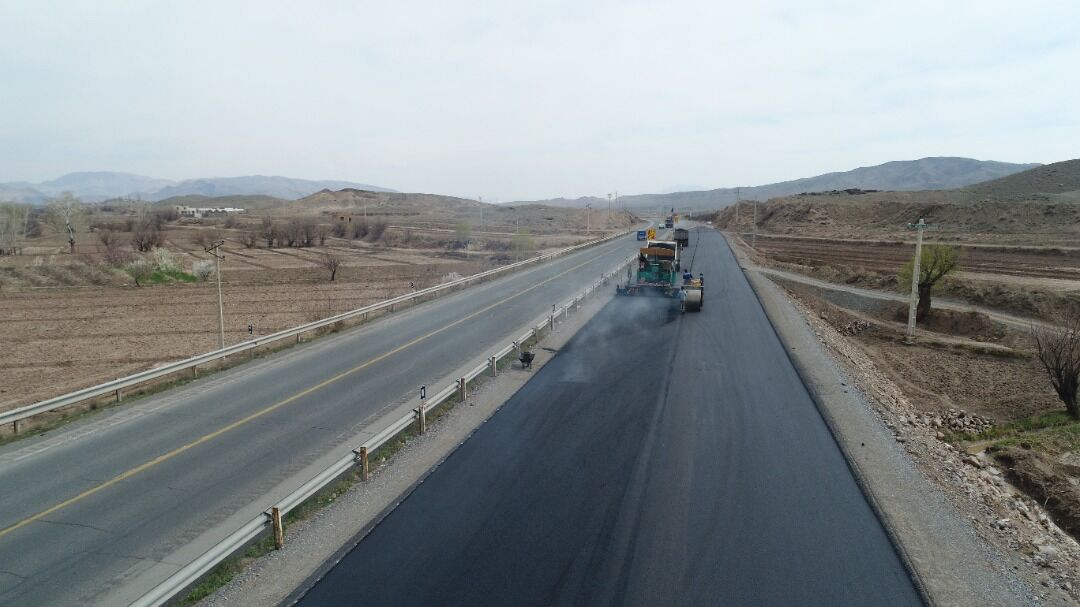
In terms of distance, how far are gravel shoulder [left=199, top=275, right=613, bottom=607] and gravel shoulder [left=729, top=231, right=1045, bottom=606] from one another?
8.33 m

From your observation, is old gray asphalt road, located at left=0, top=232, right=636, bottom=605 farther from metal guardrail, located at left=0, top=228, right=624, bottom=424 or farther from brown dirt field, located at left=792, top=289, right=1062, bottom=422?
brown dirt field, located at left=792, top=289, right=1062, bottom=422

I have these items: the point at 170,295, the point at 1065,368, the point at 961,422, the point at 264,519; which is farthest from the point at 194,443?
the point at 170,295

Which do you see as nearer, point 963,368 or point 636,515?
point 636,515

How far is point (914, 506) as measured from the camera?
10594mm

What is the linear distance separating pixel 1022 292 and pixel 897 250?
30625 mm

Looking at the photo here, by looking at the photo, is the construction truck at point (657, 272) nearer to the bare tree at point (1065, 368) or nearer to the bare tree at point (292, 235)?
the bare tree at point (1065, 368)

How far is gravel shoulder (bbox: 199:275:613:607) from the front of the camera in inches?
319

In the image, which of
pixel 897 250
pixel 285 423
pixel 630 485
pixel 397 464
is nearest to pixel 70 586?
pixel 397 464

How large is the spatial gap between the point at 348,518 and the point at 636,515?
484cm

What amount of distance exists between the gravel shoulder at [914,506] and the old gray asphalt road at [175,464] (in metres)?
10.7

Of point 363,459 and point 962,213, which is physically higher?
point 962,213

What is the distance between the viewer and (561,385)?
1720 centimetres

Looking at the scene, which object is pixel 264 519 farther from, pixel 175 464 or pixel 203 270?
pixel 203 270

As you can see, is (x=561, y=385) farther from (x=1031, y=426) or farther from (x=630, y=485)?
(x=1031, y=426)
